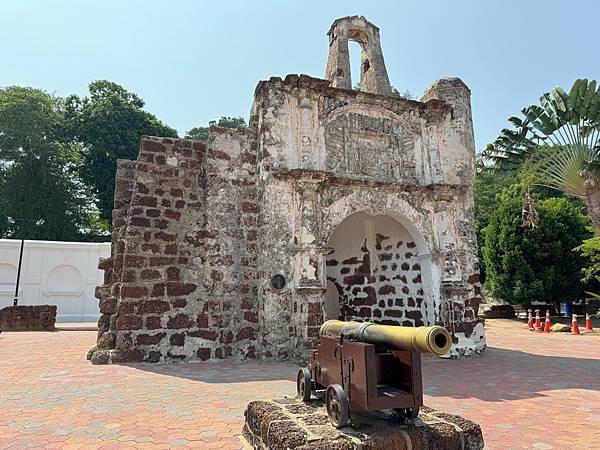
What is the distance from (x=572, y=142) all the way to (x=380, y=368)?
16.7 metres

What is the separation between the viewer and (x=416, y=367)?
2.93m

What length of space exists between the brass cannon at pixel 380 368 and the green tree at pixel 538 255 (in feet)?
55.6

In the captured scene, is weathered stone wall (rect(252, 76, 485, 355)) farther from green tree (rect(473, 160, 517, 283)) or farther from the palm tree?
green tree (rect(473, 160, 517, 283))

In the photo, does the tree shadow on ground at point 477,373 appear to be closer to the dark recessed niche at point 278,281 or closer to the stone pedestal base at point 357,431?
the dark recessed niche at point 278,281

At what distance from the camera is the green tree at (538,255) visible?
57.4 ft

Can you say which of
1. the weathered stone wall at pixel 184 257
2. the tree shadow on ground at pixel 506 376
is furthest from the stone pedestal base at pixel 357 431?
the weathered stone wall at pixel 184 257

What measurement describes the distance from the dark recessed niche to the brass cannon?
4161mm

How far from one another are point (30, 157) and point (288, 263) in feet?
83.6

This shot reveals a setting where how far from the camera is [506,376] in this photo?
616cm

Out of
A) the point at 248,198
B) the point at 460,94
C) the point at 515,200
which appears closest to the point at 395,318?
the point at 248,198

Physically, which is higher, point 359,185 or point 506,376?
point 359,185

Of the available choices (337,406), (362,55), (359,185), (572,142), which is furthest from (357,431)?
(572,142)

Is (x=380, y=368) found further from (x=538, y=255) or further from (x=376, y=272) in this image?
(x=538, y=255)

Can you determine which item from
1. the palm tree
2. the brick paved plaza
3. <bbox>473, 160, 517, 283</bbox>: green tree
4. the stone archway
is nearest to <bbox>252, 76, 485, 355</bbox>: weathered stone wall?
the stone archway
